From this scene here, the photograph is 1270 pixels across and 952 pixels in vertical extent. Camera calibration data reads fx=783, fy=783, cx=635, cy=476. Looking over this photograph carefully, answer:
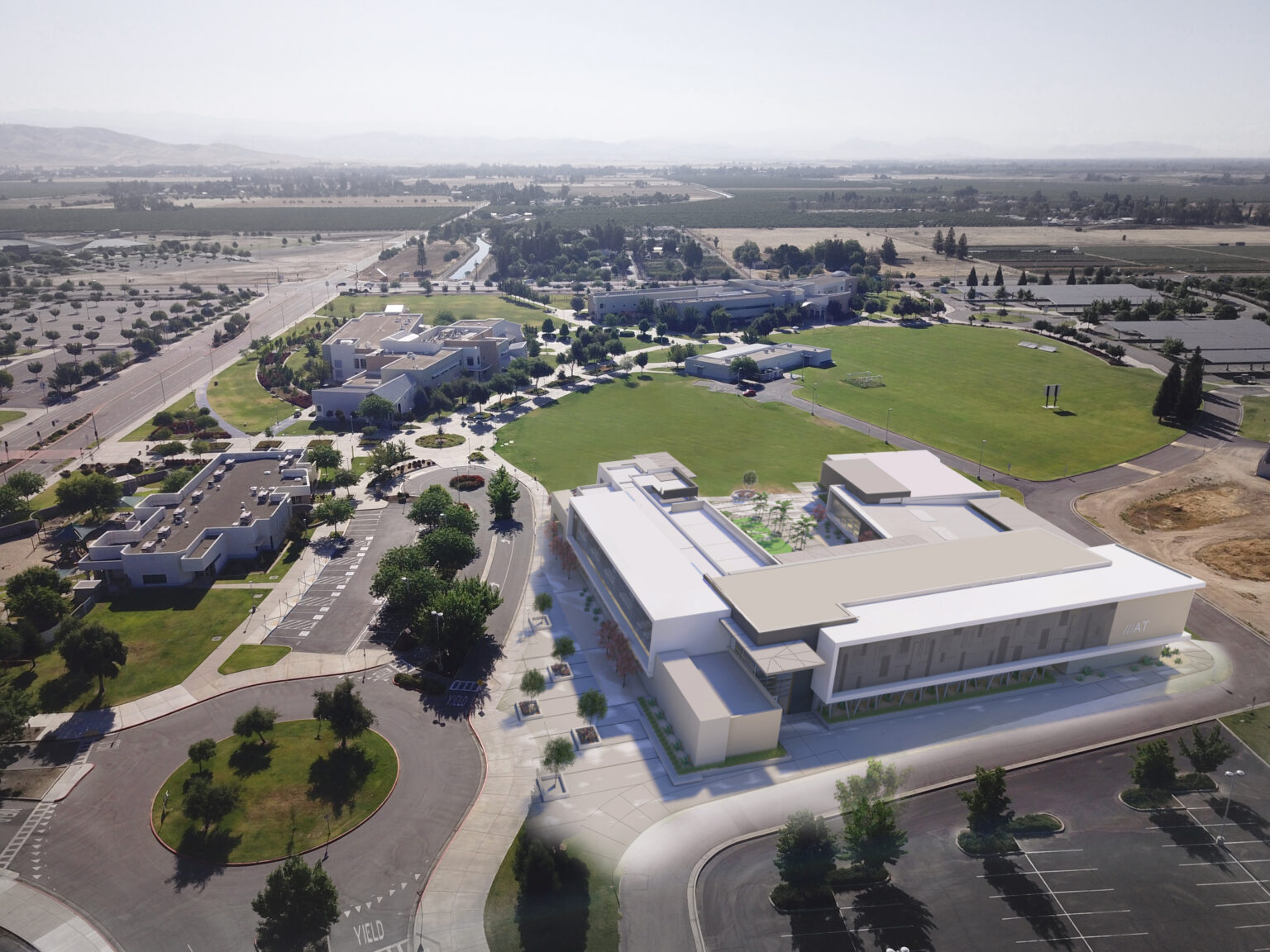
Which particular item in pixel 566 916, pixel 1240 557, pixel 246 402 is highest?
pixel 246 402

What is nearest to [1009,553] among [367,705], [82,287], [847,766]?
[847,766]

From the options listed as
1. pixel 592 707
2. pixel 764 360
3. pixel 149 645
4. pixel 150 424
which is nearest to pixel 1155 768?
pixel 592 707

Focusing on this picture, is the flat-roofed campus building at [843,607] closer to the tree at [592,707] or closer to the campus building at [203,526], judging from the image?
the tree at [592,707]

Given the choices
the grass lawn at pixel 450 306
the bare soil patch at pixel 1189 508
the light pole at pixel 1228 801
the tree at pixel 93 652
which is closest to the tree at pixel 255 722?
the tree at pixel 93 652

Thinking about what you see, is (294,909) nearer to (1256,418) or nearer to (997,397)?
(997,397)

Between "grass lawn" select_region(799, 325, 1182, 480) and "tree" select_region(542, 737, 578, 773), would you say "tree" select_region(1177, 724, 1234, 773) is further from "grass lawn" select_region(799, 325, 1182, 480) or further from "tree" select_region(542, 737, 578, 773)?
"grass lawn" select_region(799, 325, 1182, 480)
